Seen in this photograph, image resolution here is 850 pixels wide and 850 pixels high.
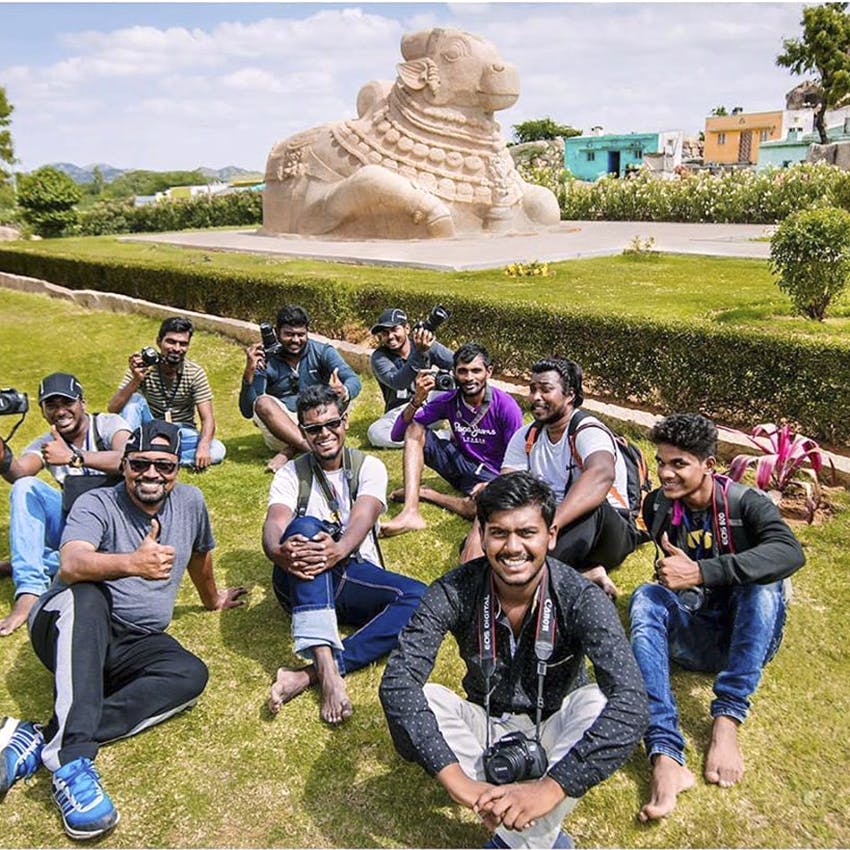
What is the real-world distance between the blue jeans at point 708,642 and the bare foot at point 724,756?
0.05m

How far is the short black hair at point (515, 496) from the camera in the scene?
241cm

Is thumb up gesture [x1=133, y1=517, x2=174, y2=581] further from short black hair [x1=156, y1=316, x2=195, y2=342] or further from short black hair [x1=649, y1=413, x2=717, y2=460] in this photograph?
short black hair [x1=156, y1=316, x2=195, y2=342]

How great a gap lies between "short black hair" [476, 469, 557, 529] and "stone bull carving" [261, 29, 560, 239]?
14121 millimetres

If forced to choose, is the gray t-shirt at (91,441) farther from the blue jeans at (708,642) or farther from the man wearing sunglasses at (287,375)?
the blue jeans at (708,642)

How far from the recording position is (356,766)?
287 cm

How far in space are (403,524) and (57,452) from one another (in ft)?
6.26

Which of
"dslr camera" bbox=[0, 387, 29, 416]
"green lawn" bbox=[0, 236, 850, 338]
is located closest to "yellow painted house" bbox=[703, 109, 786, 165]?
"green lawn" bbox=[0, 236, 850, 338]

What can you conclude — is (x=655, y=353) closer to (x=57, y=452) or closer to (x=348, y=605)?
(x=348, y=605)

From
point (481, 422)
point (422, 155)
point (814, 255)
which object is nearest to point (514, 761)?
point (481, 422)

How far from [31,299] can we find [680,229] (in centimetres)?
1450

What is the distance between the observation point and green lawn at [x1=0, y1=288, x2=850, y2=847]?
2561 mm

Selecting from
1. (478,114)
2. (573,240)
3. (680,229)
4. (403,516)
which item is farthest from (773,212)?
(403,516)

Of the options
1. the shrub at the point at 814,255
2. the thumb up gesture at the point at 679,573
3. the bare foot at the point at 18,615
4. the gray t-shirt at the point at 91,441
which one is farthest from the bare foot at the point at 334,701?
the shrub at the point at 814,255

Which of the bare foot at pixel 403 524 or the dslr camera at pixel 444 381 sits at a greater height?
the dslr camera at pixel 444 381
